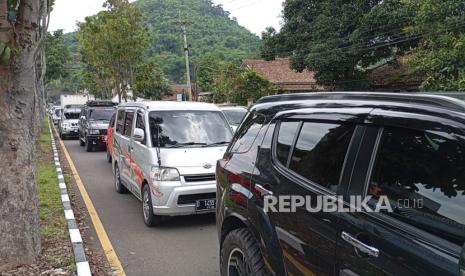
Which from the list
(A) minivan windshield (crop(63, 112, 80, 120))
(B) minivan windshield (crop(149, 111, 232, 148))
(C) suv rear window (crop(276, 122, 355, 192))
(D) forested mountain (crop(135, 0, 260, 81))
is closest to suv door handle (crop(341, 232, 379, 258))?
(C) suv rear window (crop(276, 122, 355, 192))

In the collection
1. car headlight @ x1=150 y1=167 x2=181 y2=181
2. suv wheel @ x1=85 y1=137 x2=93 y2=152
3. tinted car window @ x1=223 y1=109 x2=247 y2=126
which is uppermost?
tinted car window @ x1=223 y1=109 x2=247 y2=126

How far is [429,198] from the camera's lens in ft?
7.26

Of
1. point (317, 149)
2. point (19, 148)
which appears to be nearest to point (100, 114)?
point (19, 148)

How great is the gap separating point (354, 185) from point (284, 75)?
35.3 meters

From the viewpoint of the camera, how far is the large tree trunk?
493 cm

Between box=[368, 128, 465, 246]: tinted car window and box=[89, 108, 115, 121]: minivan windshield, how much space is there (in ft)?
58.4

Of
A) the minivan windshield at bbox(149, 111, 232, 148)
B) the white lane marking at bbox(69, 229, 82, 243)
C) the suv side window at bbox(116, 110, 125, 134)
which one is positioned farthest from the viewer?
the suv side window at bbox(116, 110, 125, 134)

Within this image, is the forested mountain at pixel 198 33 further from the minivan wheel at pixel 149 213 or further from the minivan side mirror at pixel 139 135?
the minivan wheel at pixel 149 213

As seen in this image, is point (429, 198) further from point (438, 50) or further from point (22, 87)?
point (438, 50)

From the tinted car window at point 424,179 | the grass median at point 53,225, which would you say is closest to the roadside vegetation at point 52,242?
the grass median at point 53,225

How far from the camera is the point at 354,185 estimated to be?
8.57 feet

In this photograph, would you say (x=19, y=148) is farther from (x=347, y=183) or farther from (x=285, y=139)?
(x=347, y=183)

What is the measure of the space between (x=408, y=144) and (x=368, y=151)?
240 mm

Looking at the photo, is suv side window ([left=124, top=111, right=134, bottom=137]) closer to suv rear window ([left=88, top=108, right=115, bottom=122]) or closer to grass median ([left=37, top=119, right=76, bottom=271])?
grass median ([left=37, top=119, right=76, bottom=271])
